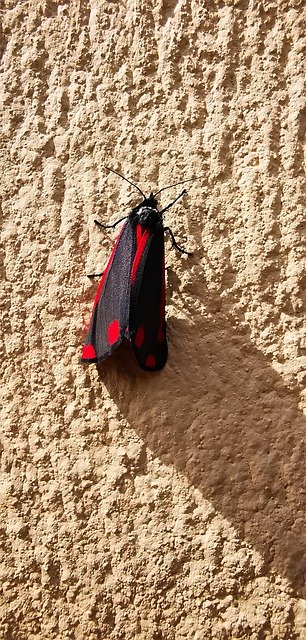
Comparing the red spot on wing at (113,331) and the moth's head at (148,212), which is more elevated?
the moth's head at (148,212)

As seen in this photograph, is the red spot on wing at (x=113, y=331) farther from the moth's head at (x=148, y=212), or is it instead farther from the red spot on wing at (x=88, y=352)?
the moth's head at (x=148, y=212)

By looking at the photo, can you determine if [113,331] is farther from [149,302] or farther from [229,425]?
[229,425]

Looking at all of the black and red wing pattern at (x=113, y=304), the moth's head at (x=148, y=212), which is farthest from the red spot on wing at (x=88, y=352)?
the moth's head at (x=148, y=212)

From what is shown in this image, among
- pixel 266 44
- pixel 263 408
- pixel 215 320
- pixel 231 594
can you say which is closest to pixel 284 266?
pixel 215 320

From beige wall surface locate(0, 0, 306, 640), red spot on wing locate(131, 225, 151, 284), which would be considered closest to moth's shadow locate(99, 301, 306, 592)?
beige wall surface locate(0, 0, 306, 640)

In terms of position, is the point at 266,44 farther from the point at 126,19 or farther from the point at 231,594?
the point at 231,594

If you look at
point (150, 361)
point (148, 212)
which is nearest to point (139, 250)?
point (148, 212)
